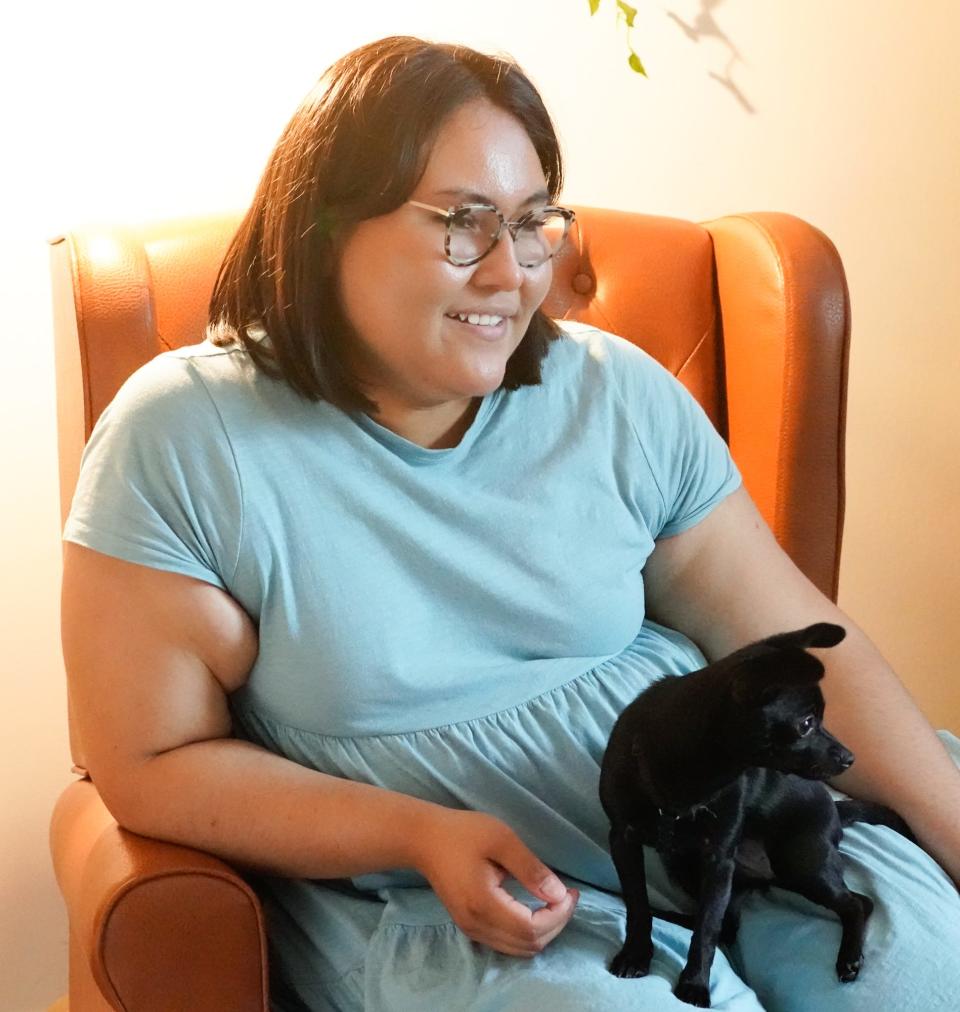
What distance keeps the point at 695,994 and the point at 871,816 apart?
33 cm

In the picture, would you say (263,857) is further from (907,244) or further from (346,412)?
(907,244)

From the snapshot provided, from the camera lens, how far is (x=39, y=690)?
1710mm

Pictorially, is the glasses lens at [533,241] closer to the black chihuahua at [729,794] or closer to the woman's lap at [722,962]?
the black chihuahua at [729,794]

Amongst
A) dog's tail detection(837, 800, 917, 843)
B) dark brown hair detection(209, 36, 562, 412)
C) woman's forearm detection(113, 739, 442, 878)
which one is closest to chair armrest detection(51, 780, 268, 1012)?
woman's forearm detection(113, 739, 442, 878)

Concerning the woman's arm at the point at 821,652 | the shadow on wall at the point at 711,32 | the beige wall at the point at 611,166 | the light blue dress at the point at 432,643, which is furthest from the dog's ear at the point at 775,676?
the shadow on wall at the point at 711,32

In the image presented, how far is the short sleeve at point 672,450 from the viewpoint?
4.13ft

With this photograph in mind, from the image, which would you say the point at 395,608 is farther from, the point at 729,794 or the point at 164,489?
the point at 729,794

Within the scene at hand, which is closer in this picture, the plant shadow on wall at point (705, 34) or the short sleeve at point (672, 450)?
the short sleeve at point (672, 450)

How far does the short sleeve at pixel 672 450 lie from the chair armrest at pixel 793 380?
221 mm

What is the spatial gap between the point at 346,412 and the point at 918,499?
1275mm

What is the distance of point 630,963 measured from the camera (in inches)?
37.6

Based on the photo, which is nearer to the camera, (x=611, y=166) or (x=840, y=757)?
(x=840, y=757)

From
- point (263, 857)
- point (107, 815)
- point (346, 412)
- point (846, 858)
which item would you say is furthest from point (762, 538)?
point (107, 815)

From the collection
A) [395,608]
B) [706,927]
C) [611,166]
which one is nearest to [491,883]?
[706,927]
